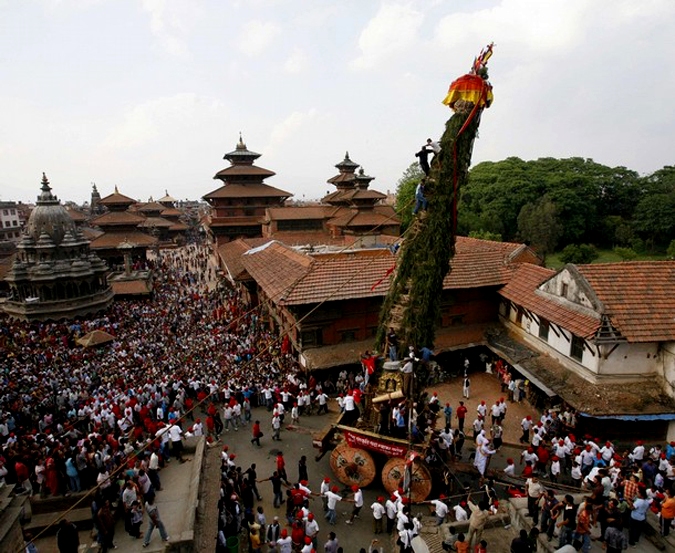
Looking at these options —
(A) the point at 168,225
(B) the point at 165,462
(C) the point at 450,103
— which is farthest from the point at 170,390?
(A) the point at 168,225

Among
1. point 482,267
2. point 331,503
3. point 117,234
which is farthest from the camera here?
point 117,234

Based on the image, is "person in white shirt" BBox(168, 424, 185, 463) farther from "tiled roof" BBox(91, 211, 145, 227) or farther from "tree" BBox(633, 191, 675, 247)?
"tree" BBox(633, 191, 675, 247)

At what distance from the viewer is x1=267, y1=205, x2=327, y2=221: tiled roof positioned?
43125 millimetres

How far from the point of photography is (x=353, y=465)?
12758 mm

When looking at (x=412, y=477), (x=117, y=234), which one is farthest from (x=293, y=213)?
(x=412, y=477)

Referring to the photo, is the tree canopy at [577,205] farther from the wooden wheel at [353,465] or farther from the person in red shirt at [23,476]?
the person in red shirt at [23,476]

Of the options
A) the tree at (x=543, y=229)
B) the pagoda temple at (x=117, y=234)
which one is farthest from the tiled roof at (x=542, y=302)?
the pagoda temple at (x=117, y=234)

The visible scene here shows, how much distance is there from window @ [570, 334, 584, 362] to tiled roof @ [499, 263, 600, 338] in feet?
3.01

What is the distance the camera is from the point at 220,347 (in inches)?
900

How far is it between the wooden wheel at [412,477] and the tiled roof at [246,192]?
39.4 meters

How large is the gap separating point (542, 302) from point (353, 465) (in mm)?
12234

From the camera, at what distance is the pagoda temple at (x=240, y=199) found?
46.9m

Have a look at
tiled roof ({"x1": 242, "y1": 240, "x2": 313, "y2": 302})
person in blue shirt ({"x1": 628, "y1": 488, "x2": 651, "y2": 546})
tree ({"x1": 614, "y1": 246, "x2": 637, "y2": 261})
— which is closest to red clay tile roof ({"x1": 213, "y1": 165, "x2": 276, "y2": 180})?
tiled roof ({"x1": 242, "y1": 240, "x2": 313, "y2": 302})

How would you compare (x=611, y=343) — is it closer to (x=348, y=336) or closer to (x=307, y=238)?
(x=348, y=336)
